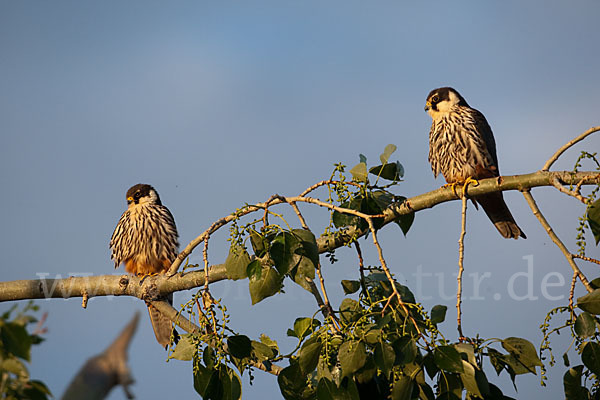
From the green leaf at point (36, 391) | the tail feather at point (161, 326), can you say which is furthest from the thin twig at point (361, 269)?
the tail feather at point (161, 326)

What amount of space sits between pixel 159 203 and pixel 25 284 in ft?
9.78

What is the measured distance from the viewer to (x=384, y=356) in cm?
196

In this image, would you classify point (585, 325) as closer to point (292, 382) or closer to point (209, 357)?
point (292, 382)

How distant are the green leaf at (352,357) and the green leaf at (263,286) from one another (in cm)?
41

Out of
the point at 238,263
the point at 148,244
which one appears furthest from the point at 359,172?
the point at 148,244

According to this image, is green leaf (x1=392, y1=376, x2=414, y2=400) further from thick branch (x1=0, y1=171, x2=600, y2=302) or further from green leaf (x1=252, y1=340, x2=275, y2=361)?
thick branch (x1=0, y1=171, x2=600, y2=302)

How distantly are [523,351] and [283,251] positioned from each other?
0.94 metres

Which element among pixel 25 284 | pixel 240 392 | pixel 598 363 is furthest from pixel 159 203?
pixel 598 363

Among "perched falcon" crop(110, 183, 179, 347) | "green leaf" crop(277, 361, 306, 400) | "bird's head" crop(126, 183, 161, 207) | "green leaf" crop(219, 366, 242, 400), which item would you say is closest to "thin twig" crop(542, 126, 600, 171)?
"green leaf" crop(277, 361, 306, 400)

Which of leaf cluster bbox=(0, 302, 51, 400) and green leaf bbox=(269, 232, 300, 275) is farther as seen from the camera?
green leaf bbox=(269, 232, 300, 275)

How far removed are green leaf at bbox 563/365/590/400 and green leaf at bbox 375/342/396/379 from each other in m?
1.04

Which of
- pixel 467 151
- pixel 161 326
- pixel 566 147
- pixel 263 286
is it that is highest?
pixel 467 151

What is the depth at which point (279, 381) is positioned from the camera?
7.48ft

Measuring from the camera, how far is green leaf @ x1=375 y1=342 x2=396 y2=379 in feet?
6.37
